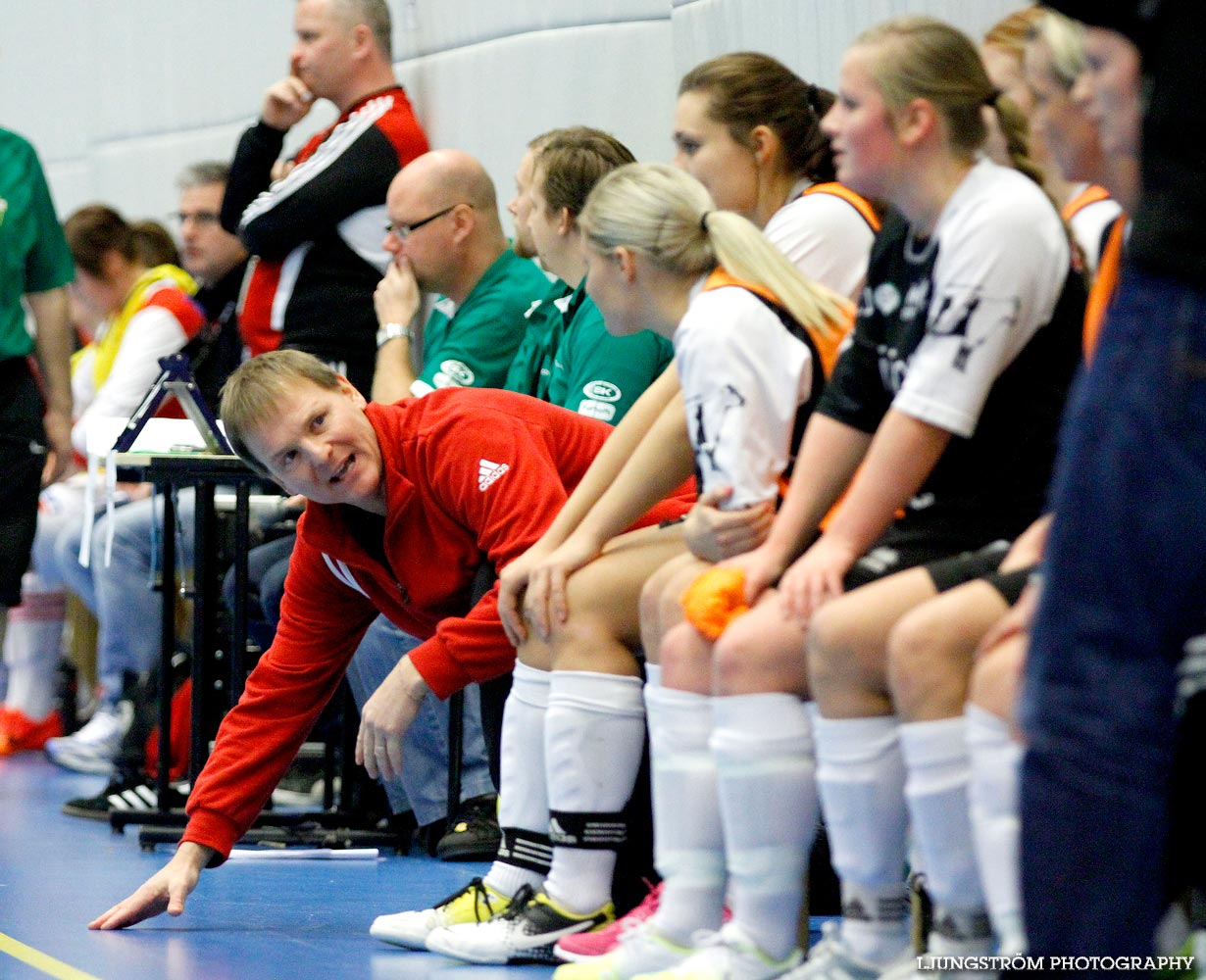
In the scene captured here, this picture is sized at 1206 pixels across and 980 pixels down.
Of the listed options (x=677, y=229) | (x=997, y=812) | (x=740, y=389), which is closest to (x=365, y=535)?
(x=677, y=229)

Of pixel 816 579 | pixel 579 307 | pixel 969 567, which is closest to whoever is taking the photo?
pixel 969 567

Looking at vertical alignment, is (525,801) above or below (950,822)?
below

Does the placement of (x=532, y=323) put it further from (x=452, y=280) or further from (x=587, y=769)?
(x=587, y=769)

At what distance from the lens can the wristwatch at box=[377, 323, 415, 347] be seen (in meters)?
4.37

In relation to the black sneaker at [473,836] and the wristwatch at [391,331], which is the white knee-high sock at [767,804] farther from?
the wristwatch at [391,331]

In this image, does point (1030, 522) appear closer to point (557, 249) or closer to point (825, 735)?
point (825, 735)

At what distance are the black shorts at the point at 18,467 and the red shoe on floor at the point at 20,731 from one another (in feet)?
3.86

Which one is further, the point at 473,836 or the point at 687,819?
the point at 473,836

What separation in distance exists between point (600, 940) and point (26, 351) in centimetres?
288

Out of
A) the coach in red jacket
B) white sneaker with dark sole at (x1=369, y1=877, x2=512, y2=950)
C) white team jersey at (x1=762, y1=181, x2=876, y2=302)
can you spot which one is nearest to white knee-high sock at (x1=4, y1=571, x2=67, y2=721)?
the coach in red jacket

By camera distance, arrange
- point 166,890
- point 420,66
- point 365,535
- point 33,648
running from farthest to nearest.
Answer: point 33,648
point 420,66
point 365,535
point 166,890

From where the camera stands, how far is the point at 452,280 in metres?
4.32

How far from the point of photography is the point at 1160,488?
1.46 metres

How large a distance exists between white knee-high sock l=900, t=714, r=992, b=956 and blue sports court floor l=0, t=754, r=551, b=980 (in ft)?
2.94
